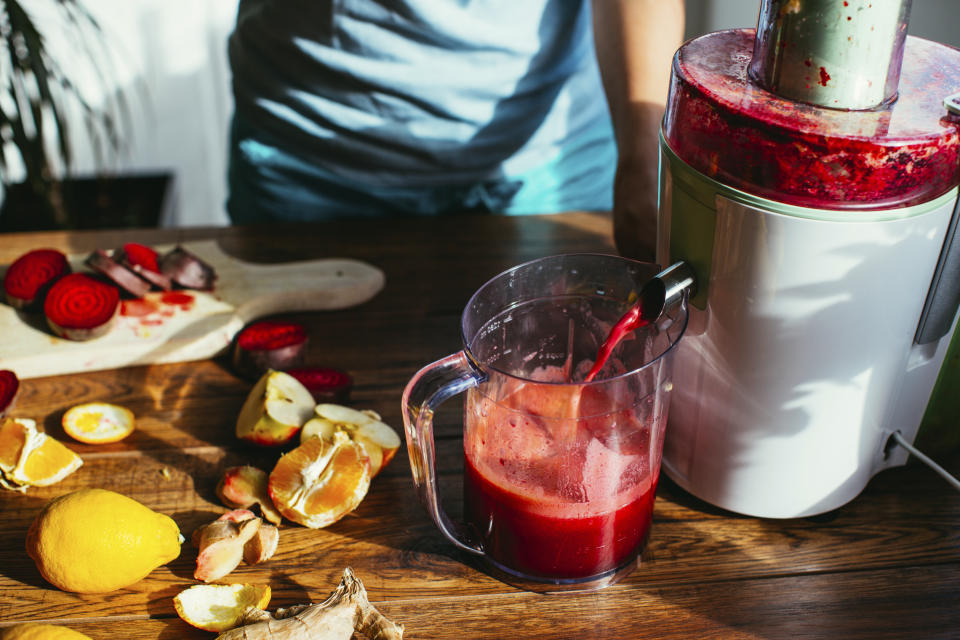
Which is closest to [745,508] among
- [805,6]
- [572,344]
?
[572,344]

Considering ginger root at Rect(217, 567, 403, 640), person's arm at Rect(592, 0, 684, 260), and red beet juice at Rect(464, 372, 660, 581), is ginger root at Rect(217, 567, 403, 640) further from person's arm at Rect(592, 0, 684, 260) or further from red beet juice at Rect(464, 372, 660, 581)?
person's arm at Rect(592, 0, 684, 260)

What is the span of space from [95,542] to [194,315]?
0.41 meters

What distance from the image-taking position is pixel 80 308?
3.27ft

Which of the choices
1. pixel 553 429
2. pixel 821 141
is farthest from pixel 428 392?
pixel 821 141

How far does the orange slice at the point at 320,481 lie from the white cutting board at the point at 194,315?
0.29 m

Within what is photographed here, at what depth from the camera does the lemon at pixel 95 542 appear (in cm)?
69

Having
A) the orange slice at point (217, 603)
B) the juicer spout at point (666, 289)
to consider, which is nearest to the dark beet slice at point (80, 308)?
the orange slice at point (217, 603)

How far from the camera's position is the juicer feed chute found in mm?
580

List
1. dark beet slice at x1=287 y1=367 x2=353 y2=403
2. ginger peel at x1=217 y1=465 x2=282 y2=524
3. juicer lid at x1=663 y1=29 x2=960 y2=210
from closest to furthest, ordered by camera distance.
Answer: juicer lid at x1=663 y1=29 x2=960 y2=210
ginger peel at x1=217 y1=465 x2=282 y2=524
dark beet slice at x1=287 y1=367 x2=353 y2=403

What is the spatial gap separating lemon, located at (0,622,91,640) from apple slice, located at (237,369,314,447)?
246 millimetres

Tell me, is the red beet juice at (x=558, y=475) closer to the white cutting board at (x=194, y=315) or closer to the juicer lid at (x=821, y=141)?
the juicer lid at (x=821, y=141)

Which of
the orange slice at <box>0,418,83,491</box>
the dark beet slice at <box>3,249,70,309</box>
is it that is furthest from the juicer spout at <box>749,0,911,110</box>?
the dark beet slice at <box>3,249,70,309</box>

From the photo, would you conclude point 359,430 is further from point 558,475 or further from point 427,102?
point 427,102

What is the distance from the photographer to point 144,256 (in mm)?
1078
